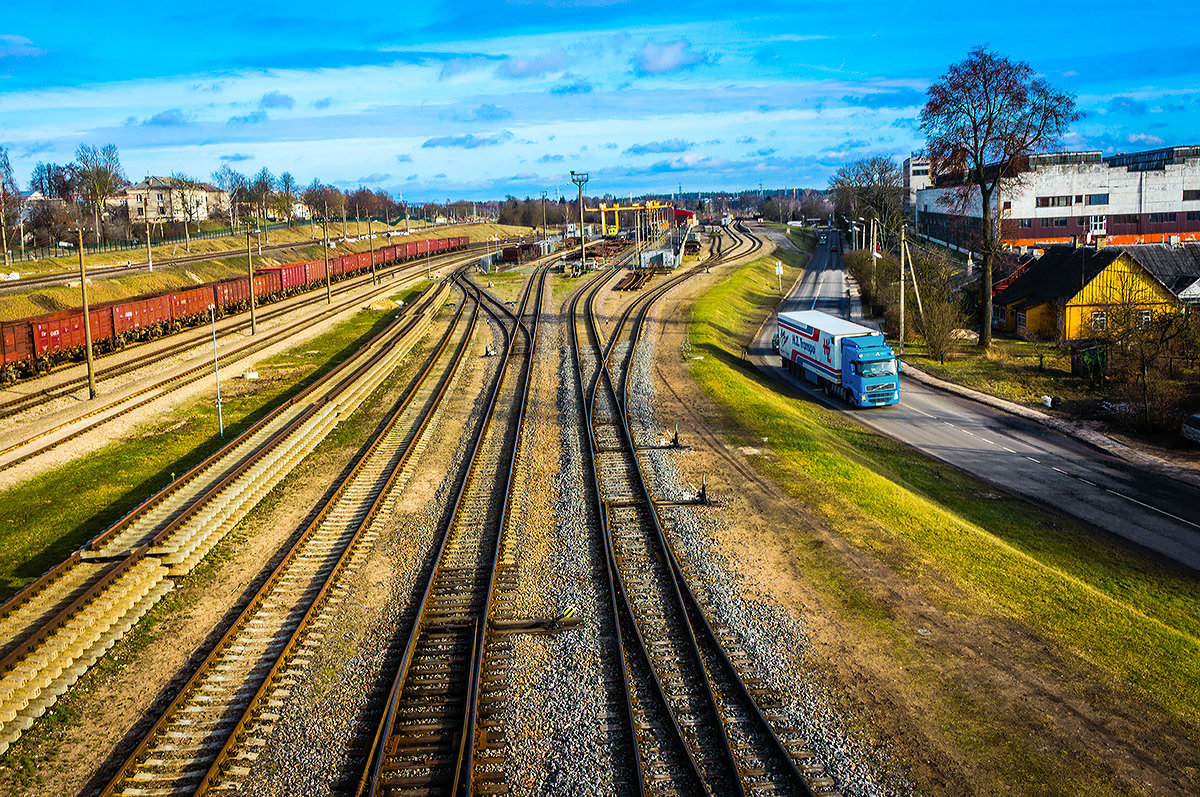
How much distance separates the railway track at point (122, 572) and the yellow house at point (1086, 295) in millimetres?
42661

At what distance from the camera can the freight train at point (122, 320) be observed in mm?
34250

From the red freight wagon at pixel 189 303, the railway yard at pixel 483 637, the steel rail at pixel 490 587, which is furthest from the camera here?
the red freight wagon at pixel 189 303

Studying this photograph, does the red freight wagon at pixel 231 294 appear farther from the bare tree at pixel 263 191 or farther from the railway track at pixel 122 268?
the bare tree at pixel 263 191

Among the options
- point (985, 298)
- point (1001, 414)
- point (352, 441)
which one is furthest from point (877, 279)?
point (352, 441)

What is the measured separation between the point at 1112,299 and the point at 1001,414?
1989cm

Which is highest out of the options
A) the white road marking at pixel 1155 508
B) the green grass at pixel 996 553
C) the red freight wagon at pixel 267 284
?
the red freight wagon at pixel 267 284

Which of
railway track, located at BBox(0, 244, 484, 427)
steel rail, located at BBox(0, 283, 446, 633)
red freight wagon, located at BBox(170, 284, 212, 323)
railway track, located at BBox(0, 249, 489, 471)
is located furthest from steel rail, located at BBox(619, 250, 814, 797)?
red freight wagon, located at BBox(170, 284, 212, 323)

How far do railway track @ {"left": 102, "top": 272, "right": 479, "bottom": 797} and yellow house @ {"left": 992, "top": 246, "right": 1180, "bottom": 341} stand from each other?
135ft

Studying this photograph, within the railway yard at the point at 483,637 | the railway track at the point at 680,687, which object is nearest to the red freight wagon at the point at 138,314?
the railway yard at the point at 483,637

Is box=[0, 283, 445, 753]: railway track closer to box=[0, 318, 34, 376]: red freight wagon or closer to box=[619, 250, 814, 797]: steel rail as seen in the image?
box=[619, 250, 814, 797]: steel rail

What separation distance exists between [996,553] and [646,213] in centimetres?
11306

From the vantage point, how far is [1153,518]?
74.8ft

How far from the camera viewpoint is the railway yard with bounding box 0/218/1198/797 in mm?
10555

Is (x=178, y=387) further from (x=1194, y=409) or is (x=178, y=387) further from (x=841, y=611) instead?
(x=1194, y=409)
